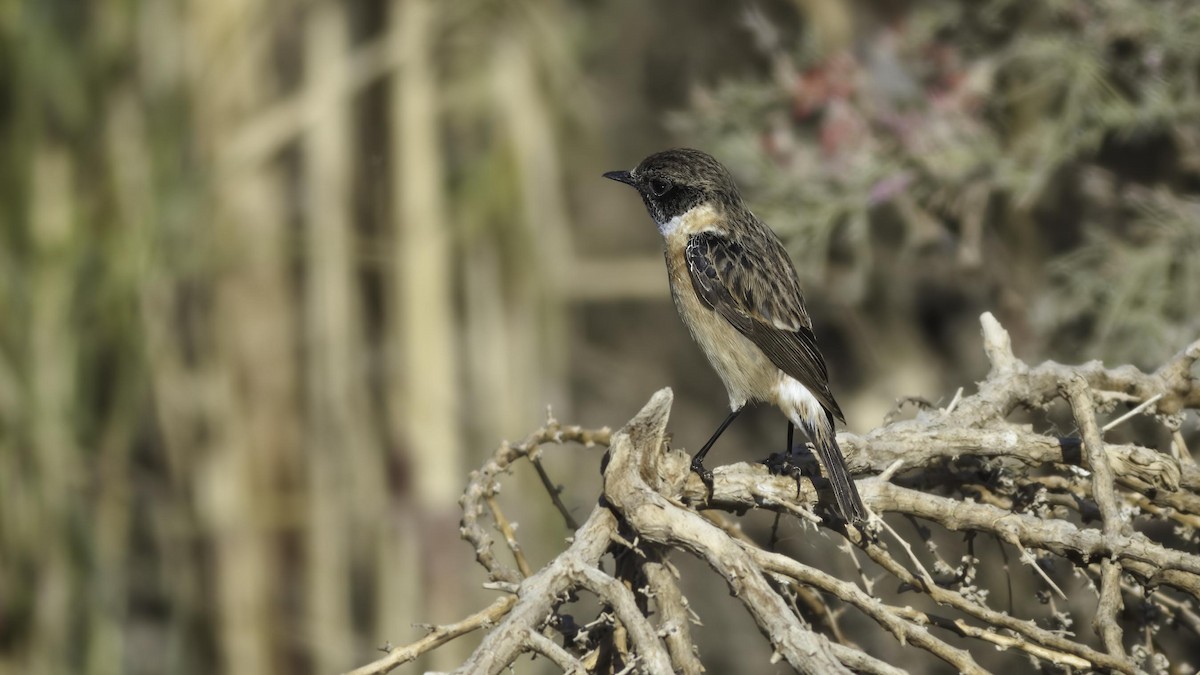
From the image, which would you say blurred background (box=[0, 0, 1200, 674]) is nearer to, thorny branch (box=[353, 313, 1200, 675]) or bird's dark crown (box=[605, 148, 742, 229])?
bird's dark crown (box=[605, 148, 742, 229])

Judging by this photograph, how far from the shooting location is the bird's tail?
2.66 meters

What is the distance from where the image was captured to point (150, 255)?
6211 millimetres

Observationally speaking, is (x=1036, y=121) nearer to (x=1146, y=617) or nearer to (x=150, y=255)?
(x=1146, y=617)

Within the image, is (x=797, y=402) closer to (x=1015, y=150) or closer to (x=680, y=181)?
(x=680, y=181)

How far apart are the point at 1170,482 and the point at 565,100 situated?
5370 mm

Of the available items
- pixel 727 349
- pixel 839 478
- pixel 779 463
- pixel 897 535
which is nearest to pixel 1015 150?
pixel 727 349

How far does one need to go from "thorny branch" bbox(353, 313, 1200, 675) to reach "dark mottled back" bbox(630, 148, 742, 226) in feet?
5.38

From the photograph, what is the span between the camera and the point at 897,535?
2.43 metres

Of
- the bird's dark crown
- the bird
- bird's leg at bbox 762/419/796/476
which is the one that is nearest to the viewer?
bird's leg at bbox 762/419/796/476

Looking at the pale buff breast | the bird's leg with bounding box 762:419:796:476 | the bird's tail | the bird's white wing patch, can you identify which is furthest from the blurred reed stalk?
the bird's tail

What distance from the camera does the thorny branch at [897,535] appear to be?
2320mm

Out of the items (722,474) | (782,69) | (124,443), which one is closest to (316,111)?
(124,443)

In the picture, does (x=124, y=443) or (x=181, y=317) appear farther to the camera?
(x=181, y=317)

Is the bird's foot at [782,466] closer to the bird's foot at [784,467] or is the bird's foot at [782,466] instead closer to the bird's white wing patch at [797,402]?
the bird's foot at [784,467]
